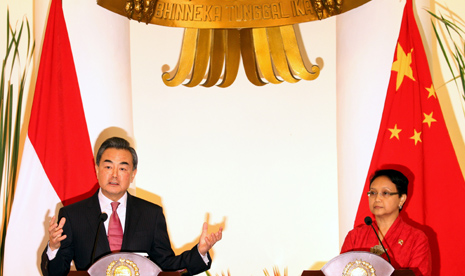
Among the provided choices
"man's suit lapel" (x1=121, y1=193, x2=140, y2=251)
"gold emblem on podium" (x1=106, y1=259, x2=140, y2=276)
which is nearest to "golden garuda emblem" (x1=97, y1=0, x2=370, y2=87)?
"man's suit lapel" (x1=121, y1=193, x2=140, y2=251)

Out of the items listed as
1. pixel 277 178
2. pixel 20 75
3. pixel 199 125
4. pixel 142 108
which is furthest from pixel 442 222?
pixel 20 75

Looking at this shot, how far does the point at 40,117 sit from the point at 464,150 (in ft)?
8.48

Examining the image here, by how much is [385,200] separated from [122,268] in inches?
54.3

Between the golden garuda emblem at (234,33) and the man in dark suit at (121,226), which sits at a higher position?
the golden garuda emblem at (234,33)

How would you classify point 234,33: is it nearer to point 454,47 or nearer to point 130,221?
point 454,47

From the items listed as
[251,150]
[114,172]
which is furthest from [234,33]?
[114,172]

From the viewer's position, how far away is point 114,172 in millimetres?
2906

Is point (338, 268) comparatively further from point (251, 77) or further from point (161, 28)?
point (161, 28)

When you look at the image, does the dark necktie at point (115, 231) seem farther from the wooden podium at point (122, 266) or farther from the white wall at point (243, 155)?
the white wall at point (243, 155)

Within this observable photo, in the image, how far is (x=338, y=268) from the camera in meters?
2.45

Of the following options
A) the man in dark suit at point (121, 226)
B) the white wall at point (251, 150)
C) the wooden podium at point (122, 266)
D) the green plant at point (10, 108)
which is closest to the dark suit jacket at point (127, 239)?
the man in dark suit at point (121, 226)

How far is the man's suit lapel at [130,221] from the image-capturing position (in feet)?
9.41

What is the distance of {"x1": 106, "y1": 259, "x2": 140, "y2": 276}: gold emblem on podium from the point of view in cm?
233

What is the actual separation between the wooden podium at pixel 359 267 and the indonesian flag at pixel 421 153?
1.33 m
